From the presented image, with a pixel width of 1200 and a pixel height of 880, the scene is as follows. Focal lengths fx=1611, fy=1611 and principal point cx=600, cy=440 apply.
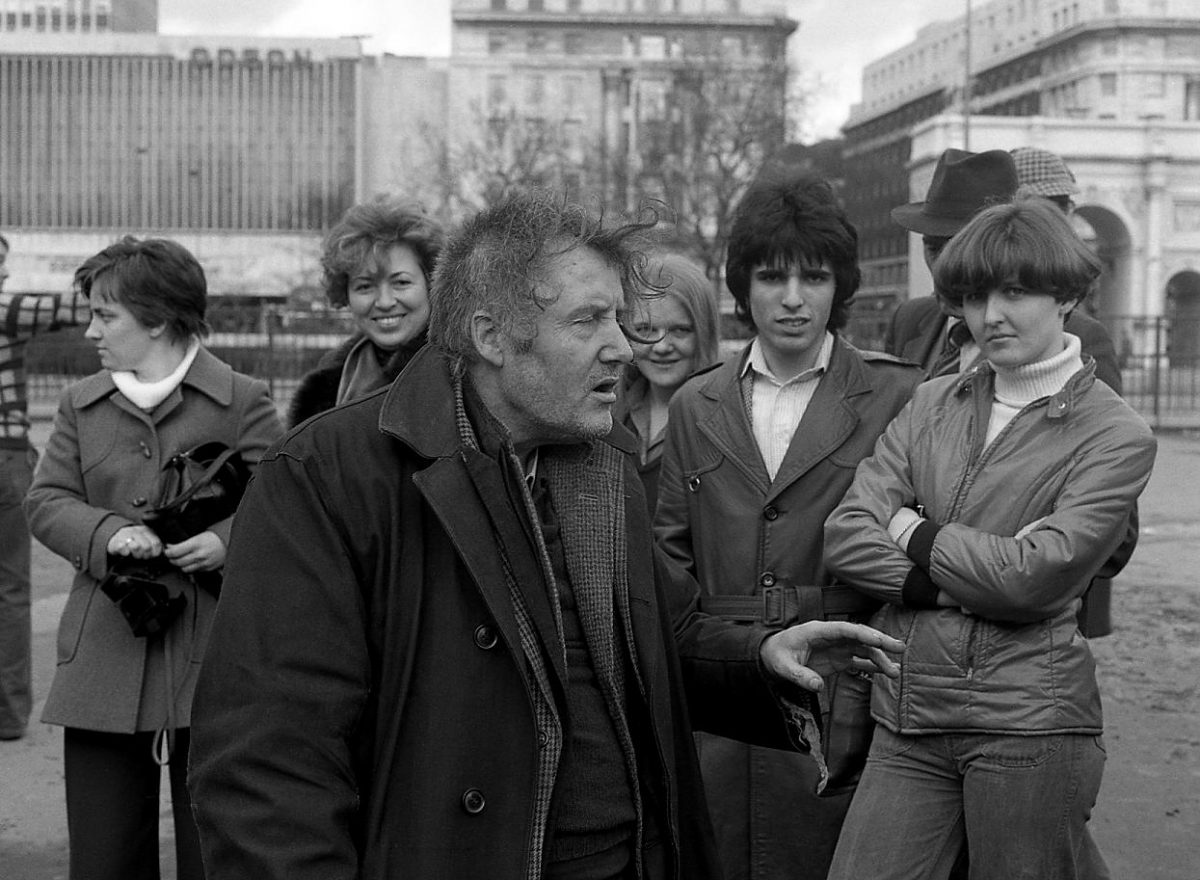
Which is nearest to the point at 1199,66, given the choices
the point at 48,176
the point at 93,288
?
the point at 48,176

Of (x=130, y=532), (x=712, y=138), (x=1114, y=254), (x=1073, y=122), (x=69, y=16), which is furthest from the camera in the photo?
(x=69, y=16)

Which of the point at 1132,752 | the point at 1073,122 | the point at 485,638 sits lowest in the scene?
the point at 1132,752

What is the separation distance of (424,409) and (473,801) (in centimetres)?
57

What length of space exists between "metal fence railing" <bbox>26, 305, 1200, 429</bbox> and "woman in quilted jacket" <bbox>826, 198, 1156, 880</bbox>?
2027 cm

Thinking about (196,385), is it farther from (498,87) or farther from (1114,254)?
(498,87)

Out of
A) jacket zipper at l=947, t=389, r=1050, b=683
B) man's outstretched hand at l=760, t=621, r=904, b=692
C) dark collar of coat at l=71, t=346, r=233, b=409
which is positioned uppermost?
dark collar of coat at l=71, t=346, r=233, b=409

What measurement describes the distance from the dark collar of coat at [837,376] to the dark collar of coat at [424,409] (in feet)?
4.78

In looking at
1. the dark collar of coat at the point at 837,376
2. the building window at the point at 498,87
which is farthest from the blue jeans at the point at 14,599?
the building window at the point at 498,87

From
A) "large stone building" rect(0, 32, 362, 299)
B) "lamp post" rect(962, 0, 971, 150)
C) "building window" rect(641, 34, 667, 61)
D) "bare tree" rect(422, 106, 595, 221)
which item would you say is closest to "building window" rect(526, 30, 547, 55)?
"building window" rect(641, 34, 667, 61)

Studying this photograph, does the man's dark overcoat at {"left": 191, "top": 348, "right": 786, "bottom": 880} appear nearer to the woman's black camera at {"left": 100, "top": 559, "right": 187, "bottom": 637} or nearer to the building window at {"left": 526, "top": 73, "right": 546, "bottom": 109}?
the woman's black camera at {"left": 100, "top": 559, "right": 187, "bottom": 637}

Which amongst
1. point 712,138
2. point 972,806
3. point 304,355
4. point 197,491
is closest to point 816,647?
point 972,806

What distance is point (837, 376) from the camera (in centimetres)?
381

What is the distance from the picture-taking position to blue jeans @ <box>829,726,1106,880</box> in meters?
3.19

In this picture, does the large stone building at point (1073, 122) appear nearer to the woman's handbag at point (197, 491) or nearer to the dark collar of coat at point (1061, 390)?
the dark collar of coat at point (1061, 390)
